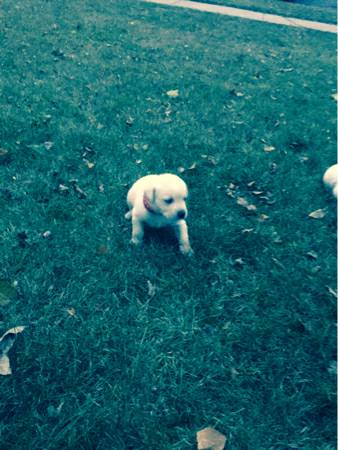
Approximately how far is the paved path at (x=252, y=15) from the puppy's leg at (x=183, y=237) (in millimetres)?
9816

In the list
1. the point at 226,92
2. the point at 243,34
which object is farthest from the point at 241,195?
the point at 243,34

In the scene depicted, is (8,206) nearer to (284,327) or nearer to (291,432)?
(284,327)

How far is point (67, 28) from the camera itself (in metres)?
8.02

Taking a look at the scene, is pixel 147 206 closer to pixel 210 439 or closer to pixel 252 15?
pixel 210 439

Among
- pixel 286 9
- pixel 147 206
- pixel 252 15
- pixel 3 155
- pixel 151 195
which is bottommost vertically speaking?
pixel 3 155

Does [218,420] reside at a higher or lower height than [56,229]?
lower

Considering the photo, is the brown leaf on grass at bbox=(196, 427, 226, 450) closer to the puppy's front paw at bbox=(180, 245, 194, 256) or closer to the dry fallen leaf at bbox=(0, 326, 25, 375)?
the dry fallen leaf at bbox=(0, 326, 25, 375)

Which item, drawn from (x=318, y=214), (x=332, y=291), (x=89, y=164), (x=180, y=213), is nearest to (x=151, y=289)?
(x=180, y=213)

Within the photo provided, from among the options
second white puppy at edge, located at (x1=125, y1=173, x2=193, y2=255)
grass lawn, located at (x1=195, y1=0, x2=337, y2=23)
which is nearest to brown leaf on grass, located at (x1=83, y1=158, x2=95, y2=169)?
second white puppy at edge, located at (x1=125, y1=173, x2=193, y2=255)

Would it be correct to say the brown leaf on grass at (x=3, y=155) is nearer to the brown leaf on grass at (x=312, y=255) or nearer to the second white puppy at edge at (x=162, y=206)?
the second white puppy at edge at (x=162, y=206)

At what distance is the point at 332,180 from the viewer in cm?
404

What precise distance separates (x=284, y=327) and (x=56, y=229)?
6.45 ft

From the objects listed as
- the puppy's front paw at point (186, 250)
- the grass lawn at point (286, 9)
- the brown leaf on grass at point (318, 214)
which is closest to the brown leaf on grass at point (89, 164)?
the puppy's front paw at point (186, 250)

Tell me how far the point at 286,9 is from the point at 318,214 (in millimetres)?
10998
